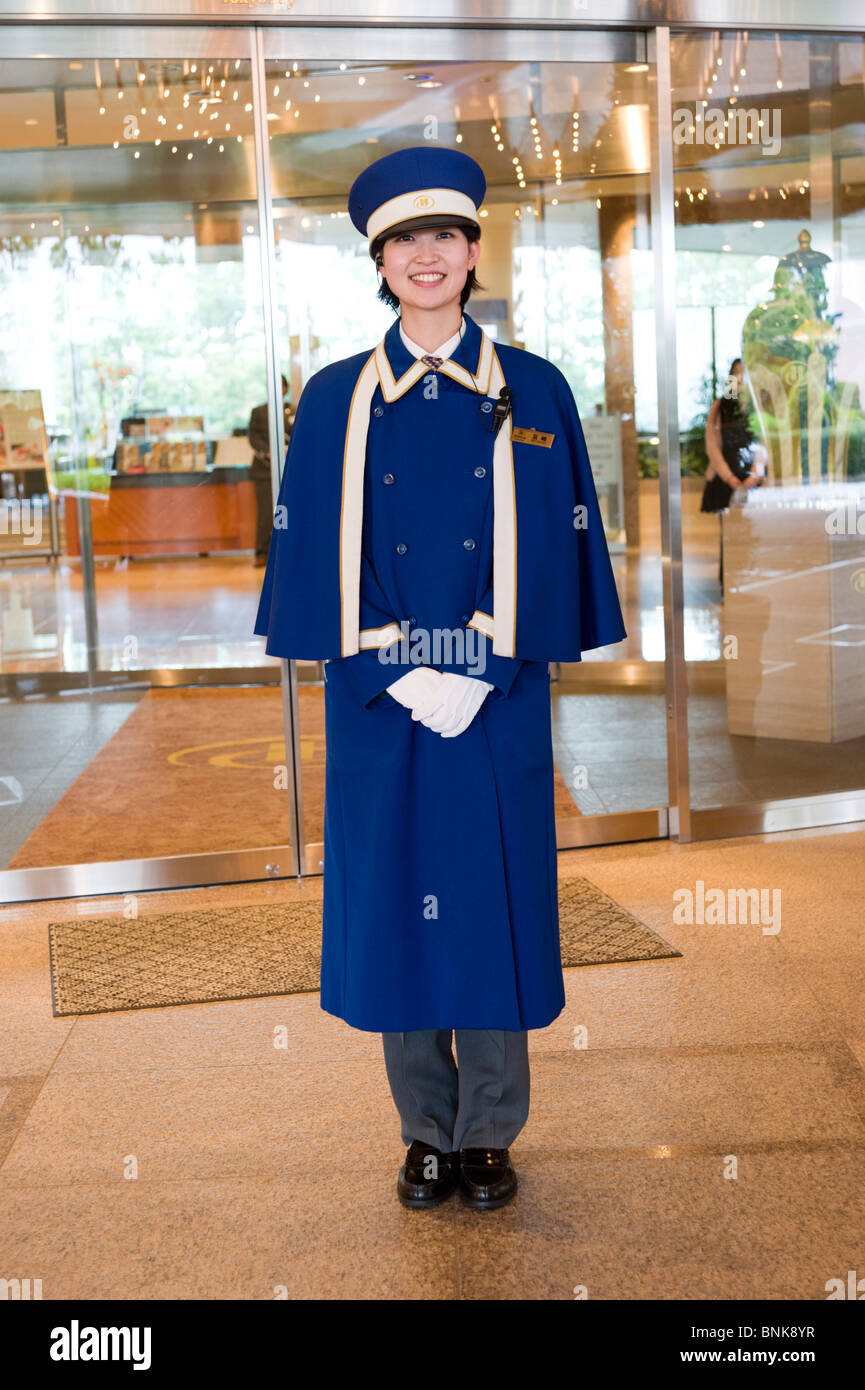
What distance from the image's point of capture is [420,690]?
7.62 ft

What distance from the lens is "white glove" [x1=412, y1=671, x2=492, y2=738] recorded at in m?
2.32

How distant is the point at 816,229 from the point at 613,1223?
11.7 ft

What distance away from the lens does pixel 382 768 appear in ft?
7.89

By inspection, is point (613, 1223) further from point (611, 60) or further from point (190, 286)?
point (611, 60)

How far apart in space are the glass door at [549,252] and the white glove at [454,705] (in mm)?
2297

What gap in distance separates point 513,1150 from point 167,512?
7.89 ft

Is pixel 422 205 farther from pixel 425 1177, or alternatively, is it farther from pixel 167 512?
pixel 167 512

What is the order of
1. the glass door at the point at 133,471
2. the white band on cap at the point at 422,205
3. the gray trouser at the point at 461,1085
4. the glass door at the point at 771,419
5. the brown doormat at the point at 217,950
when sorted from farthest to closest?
the glass door at the point at 771,419 < the glass door at the point at 133,471 < the brown doormat at the point at 217,950 < the gray trouser at the point at 461,1085 < the white band on cap at the point at 422,205

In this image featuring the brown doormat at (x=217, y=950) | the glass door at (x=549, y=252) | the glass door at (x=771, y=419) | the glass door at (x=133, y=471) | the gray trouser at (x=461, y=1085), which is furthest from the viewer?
the glass door at (x=771, y=419)

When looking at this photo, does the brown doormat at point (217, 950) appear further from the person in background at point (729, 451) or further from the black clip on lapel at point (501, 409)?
the black clip on lapel at point (501, 409)

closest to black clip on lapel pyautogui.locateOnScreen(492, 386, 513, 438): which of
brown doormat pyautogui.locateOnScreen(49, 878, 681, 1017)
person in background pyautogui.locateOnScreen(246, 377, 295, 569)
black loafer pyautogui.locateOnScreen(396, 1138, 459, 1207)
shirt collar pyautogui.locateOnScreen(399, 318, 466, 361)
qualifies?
shirt collar pyautogui.locateOnScreen(399, 318, 466, 361)

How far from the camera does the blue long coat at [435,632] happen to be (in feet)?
7.73

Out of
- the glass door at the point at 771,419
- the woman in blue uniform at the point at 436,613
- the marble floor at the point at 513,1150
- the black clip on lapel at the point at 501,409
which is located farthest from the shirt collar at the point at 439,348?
the glass door at the point at 771,419

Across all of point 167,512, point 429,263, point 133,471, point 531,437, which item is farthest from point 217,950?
point 429,263
